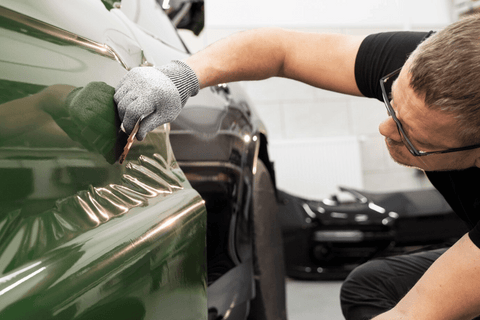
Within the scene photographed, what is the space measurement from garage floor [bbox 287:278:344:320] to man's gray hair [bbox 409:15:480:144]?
149 centimetres

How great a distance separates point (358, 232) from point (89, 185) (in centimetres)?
237

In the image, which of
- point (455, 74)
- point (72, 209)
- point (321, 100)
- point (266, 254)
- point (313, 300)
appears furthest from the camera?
point (321, 100)

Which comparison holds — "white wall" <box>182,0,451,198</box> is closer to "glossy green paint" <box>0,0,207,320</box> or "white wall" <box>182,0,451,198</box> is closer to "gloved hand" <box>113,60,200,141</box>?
"gloved hand" <box>113,60,200,141</box>

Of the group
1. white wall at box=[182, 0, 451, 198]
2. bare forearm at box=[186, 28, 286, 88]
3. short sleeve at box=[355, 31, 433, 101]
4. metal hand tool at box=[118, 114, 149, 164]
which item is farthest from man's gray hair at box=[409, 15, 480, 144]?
white wall at box=[182, 0, 451, 198]

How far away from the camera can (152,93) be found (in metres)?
0.59

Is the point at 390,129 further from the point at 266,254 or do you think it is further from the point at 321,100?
the point at 321,100

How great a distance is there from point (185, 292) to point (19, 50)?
1.11 feet

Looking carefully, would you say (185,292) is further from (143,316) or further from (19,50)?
(19,50)

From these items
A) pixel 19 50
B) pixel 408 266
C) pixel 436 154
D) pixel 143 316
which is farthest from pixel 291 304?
pixel 19 50

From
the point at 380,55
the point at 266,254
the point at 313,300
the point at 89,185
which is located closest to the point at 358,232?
the point at 313,300

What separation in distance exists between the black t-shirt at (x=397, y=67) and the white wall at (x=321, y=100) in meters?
2.92

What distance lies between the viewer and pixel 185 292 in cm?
53

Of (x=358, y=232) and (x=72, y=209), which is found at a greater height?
(x=72, y=209)

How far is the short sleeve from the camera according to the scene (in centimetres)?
100
